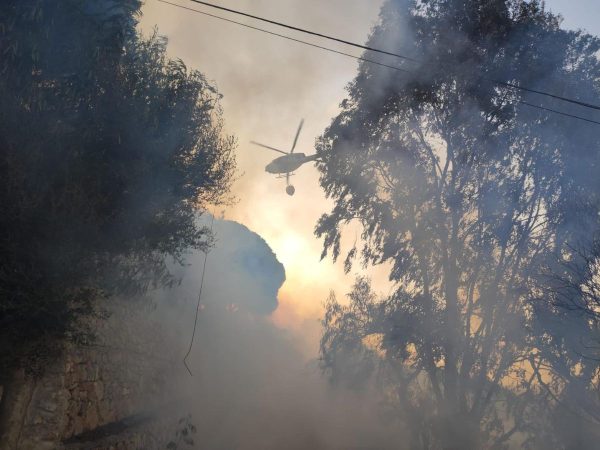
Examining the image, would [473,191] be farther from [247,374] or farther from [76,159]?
[247,374]

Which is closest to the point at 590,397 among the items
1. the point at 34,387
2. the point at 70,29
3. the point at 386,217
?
the point at 386,217

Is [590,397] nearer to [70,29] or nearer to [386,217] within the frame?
[386,217]

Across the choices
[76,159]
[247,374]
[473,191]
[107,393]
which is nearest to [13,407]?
[107,393]

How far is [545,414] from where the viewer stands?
17.4 m

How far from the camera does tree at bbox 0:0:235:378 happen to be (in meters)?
8.64

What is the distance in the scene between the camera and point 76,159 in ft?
31.8

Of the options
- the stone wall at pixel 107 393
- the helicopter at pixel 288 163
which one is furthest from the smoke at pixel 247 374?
the helicopter at pixel 288 163

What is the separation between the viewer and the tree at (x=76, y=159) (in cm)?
864

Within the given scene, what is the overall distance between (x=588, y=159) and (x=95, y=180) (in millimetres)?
15305

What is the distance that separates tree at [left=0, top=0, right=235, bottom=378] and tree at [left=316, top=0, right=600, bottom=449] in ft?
26.2

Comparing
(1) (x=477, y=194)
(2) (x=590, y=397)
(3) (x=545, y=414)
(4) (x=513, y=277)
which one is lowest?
(3) (x=545, y=414)

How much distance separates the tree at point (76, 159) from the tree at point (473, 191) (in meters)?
8.00

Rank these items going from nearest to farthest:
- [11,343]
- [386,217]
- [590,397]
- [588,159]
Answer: [11,343] < [588,159] < [590,397] < [386,217]

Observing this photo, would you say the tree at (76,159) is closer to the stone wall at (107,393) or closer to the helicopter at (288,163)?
the stone wall at (107,393)
